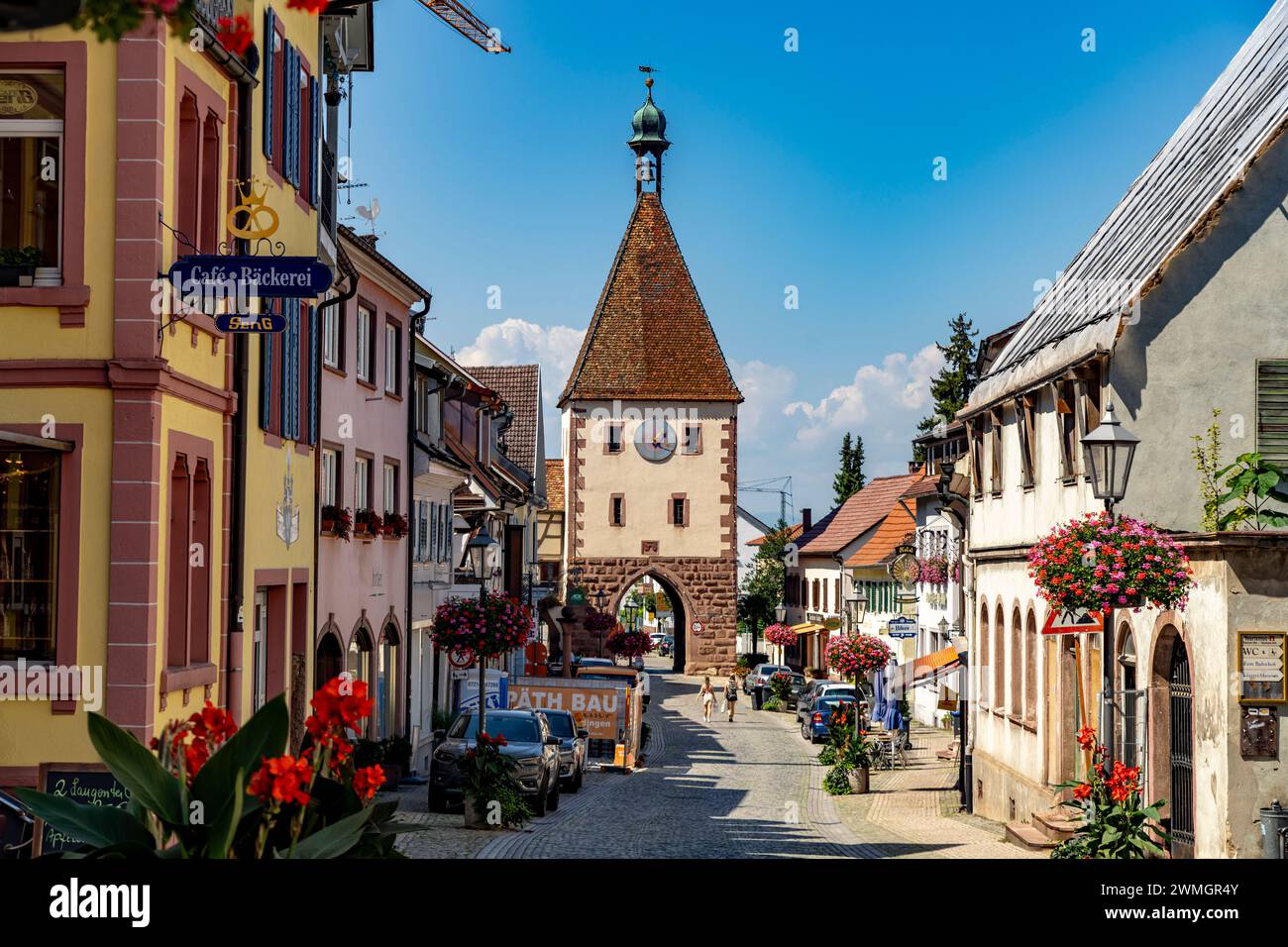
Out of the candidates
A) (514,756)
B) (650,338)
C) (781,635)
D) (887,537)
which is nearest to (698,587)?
(781,635)

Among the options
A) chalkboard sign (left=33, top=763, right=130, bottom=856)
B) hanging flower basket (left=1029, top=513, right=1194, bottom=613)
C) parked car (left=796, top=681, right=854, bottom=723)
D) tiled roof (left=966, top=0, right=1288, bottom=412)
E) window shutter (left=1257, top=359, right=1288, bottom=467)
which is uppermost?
tiled roof (left=966, top=0, right=1288, bottom=412)

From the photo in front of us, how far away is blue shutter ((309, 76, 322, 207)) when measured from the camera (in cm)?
1847

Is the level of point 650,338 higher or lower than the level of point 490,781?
higher

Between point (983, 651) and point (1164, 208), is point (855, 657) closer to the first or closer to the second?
point (983, 651)

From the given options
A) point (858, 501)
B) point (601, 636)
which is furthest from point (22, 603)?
point (858, 501)

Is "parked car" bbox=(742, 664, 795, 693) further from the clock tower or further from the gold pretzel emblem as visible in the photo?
the gold pretzel emblem

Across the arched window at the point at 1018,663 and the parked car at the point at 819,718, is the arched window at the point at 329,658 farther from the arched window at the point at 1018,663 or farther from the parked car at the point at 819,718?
the parked car at the point at 819,718

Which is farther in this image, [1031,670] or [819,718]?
[819,718]

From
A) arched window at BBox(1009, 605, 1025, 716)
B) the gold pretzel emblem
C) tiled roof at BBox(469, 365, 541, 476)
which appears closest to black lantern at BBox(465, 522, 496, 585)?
arched window at BBox(1009, 605, 1025, 716)

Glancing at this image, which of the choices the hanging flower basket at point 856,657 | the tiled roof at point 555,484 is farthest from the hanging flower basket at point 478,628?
the tiled roof at point 555,484

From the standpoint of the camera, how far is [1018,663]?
79.4 ft

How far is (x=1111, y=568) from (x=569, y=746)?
50.7 feet

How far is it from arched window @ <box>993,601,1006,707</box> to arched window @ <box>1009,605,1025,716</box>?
0.70 m
